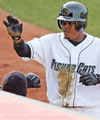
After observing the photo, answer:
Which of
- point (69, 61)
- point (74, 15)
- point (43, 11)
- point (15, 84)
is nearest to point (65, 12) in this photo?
point (74, 15)

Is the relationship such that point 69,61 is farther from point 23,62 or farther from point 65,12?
point 23,62

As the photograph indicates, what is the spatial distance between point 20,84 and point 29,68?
7090 millimetres

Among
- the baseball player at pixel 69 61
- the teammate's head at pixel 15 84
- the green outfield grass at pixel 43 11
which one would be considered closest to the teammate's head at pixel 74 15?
the baseball player at pixel 69 61

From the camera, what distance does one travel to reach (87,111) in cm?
418

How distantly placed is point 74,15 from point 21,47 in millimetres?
578

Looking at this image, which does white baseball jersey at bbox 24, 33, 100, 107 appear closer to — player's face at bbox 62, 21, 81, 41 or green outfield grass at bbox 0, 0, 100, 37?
player's face at bbox 62, 21, 81, 41

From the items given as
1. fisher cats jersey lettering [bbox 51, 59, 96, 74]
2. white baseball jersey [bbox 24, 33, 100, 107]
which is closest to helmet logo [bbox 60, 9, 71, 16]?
white baseball jersey [bbox 24, 33, 100, 107]

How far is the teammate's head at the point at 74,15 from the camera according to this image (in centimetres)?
430

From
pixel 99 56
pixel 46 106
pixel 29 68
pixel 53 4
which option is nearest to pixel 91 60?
pixel 99 56

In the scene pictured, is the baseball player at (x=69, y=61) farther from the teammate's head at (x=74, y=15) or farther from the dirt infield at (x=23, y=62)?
the dirt infield at (x=23, y=62)

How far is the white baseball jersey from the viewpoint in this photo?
13.7ft

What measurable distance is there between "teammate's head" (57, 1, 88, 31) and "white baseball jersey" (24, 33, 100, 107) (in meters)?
0.16

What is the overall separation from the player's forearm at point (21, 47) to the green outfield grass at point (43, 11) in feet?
29.7

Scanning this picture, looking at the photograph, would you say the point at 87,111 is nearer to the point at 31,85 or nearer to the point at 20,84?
the point at 31,85
